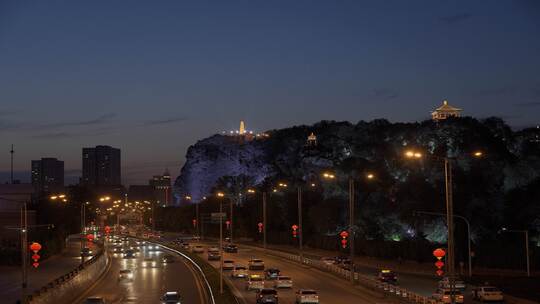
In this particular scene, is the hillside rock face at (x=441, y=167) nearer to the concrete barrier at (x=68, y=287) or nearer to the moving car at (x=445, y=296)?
the moving car at (x=445, y=296)

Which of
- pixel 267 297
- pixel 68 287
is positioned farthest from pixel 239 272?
pixel 267 297

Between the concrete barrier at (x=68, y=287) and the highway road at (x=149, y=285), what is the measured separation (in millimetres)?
655

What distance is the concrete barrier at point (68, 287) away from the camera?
40.1 metres

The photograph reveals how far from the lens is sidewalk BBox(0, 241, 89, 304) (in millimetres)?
52544

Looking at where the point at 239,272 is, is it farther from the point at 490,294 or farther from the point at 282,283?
the point at 490,294

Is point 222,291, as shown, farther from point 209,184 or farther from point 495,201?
point 209,184

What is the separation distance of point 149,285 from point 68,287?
973 cm

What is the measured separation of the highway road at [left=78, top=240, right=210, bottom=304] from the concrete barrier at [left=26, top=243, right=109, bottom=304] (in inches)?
25.8

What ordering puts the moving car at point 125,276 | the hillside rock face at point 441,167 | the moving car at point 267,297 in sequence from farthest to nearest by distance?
the hillside rock face at point 441,167 → the moving car at point 125,276 → the moving car at point 267,297

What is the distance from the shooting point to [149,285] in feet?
190

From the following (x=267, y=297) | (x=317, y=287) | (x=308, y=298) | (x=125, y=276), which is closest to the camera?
(x=267, y=297)

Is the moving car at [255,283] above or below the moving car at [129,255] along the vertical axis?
above

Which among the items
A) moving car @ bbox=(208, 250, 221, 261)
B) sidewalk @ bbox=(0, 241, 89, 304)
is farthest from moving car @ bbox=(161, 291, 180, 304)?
moving car @ bbox=(208, 250, 221, 261)

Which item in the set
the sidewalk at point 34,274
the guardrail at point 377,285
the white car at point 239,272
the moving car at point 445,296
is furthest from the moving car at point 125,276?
the moving car at point 445,296
